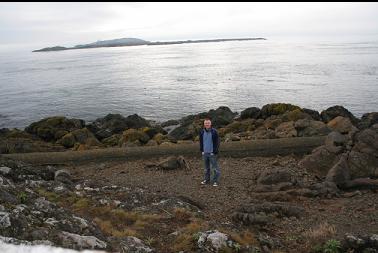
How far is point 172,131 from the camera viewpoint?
27.5 meters

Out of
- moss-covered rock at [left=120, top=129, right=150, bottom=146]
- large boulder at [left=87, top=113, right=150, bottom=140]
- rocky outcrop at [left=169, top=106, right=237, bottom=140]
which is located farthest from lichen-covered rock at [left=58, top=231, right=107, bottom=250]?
large boulder at [left=87, top=113, right=150, bottom=140]

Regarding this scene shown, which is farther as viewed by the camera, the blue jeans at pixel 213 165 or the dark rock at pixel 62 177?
the blue jeans at pixel 213 165

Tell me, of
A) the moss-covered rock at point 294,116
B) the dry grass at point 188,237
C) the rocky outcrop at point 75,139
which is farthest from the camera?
the moss-covered rock at point 294,116

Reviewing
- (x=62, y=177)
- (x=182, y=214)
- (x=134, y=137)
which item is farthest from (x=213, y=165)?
(x=134, y=137)

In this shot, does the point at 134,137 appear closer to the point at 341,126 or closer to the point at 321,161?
the point at 341,126

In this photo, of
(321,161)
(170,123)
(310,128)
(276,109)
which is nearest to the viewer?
(321,161)

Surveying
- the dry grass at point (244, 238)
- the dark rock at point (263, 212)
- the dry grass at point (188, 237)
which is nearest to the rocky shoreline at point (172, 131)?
the dark rock at point (263, 212)

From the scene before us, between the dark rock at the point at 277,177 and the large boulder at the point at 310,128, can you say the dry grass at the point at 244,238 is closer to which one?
the dark rock at the point at 277,177

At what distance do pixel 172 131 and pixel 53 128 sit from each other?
8051mm

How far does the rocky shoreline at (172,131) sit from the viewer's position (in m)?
19.3

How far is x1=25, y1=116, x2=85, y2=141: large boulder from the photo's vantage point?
2676 centimetres

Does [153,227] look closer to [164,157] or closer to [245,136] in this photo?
[164,157]

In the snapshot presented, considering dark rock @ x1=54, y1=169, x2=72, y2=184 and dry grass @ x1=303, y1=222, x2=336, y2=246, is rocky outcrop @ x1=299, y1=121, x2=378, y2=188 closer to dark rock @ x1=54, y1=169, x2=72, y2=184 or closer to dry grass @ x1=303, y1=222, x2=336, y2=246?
dry grass @ x1=303, y1=222, x2=336, y2=246

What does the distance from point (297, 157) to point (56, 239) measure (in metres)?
12.3
